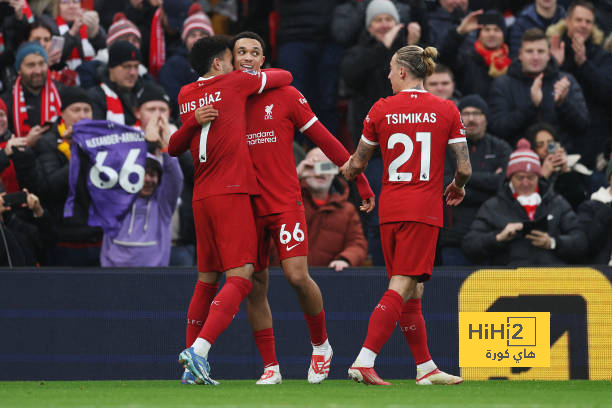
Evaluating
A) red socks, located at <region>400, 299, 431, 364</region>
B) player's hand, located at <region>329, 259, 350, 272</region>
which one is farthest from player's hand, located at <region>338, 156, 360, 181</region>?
player's hand, located at <region>329, 259, 350, 272</region>

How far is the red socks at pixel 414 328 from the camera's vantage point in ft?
24.4

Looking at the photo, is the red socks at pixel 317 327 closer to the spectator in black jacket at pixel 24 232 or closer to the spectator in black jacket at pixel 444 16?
the spectator in black jacket at pixel 24 232

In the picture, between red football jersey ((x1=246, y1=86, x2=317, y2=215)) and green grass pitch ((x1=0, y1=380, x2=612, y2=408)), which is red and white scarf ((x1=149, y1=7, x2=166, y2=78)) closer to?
red football jersey ((x1=246, y1=86, x2=317, y2=215))

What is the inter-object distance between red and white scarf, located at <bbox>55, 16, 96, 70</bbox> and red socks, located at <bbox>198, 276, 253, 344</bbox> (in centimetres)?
601

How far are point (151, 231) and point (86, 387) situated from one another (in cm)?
233

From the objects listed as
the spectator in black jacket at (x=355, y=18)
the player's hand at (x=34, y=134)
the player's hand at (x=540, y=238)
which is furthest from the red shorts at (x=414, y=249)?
the spectator in black jacket at (x=355, y=18)

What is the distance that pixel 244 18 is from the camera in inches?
570

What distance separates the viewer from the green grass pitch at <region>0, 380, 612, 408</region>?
6156mm

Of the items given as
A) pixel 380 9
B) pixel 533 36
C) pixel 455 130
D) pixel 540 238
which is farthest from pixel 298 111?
pixel 533 36

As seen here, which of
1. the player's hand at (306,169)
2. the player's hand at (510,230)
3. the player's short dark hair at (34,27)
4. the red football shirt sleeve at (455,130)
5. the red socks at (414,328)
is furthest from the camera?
the player's short dark hair at (34,27)

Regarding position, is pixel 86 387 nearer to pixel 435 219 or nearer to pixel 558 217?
pixel 435 219

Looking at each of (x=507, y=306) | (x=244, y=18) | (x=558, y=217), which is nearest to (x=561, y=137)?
(x=558, y=217)

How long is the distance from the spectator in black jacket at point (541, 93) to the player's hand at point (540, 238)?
2257 millimetres

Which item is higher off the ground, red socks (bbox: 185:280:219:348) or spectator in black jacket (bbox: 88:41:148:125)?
spectator in black jacket (bbox: 88:41:148:125)
